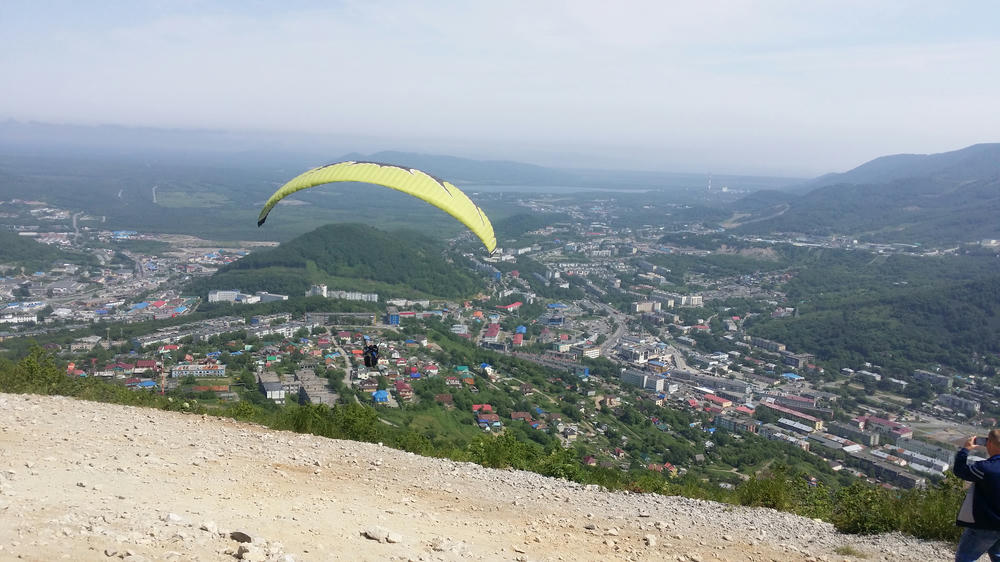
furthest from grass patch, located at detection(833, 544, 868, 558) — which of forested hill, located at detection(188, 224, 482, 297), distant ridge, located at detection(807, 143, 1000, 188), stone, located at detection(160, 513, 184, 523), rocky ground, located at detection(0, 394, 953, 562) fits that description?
distant ridge, located at detection(807, 143, 1000, 188)

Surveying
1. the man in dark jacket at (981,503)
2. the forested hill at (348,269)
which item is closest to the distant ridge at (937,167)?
the forested hill at (348,269)

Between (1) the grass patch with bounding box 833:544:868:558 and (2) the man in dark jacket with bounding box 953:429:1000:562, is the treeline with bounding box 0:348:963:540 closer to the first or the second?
(1) the grass patch with bounding box 833:544:868:558

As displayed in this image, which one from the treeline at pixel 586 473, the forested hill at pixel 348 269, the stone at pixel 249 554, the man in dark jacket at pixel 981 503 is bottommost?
the forested hill at pixel 348 269

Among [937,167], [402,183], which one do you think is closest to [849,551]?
[402,183]

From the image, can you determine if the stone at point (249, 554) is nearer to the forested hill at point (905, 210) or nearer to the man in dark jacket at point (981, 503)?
the man in dark jacket at point (981, 503)

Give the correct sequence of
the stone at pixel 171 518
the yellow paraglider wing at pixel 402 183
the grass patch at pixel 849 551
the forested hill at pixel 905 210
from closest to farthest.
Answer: the stone at pixel 171 518
the grass patch at pixel 849 551
the yellow paraglider wing at pixel 402 183
the forested hill at pixel 905 210

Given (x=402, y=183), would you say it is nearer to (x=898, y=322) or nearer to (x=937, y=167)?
(x=898, y=322)
